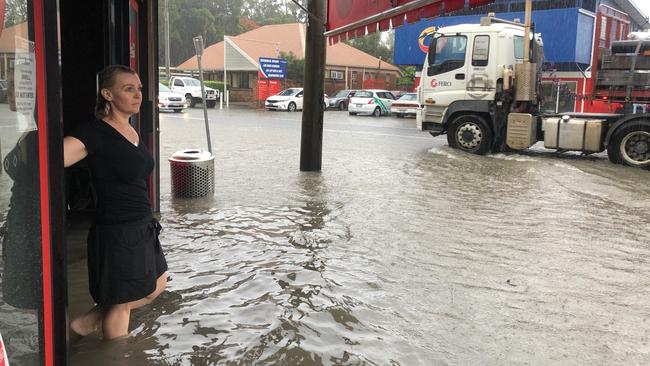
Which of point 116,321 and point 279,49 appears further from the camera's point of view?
point 279,49

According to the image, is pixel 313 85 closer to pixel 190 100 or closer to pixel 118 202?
pixel 118 202

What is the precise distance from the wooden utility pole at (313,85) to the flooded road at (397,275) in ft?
2.14

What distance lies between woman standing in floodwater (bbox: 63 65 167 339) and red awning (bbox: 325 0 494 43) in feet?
8.79

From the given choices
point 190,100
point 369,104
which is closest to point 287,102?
point 369,104

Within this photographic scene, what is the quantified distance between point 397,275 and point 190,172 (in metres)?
3.63

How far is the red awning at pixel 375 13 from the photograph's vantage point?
15.9 ft

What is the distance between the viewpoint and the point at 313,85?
9.77m

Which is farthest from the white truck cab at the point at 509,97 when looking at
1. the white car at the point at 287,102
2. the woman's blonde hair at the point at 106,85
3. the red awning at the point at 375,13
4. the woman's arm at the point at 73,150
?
the white car at the point at 287,102

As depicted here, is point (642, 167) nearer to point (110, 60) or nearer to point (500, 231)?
point (500, 231)

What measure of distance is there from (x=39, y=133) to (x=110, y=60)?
12.0 ft

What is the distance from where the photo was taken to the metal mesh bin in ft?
24.5

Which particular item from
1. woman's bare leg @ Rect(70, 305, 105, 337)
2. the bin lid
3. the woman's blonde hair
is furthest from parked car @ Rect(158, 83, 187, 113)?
the woman's blonde hair

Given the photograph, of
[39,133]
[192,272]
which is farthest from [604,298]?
[39,133]

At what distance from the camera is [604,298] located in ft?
14.7
